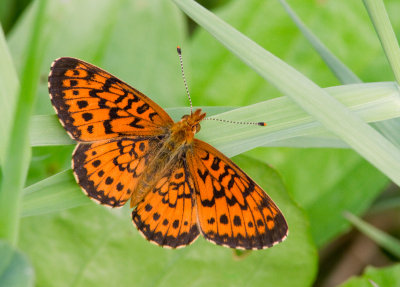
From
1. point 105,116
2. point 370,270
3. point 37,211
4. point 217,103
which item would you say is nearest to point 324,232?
point 370,270

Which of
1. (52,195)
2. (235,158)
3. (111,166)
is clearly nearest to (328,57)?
(235,158)

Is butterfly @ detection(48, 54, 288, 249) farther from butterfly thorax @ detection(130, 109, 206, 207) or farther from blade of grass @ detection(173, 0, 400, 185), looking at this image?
blade of grass @ detection(173, 0, 400, 185)

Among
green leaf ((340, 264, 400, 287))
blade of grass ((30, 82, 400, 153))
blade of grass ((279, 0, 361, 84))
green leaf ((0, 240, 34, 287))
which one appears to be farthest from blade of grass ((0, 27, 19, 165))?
green leaf ((340, 264, 400, 287))

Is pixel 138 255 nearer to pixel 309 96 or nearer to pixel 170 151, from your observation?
pixel 170 151

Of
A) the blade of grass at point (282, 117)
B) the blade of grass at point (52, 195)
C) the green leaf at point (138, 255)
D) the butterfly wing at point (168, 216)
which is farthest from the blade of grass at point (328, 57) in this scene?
the blade of grass at point (52, 195)

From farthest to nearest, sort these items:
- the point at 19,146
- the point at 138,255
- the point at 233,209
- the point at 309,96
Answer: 1. the point at 138,255
2. the point at 233,209
3. the point at 309,96
4. the point at 19,146

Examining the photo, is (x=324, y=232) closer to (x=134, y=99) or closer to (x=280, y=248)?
(x=280, y=248)
